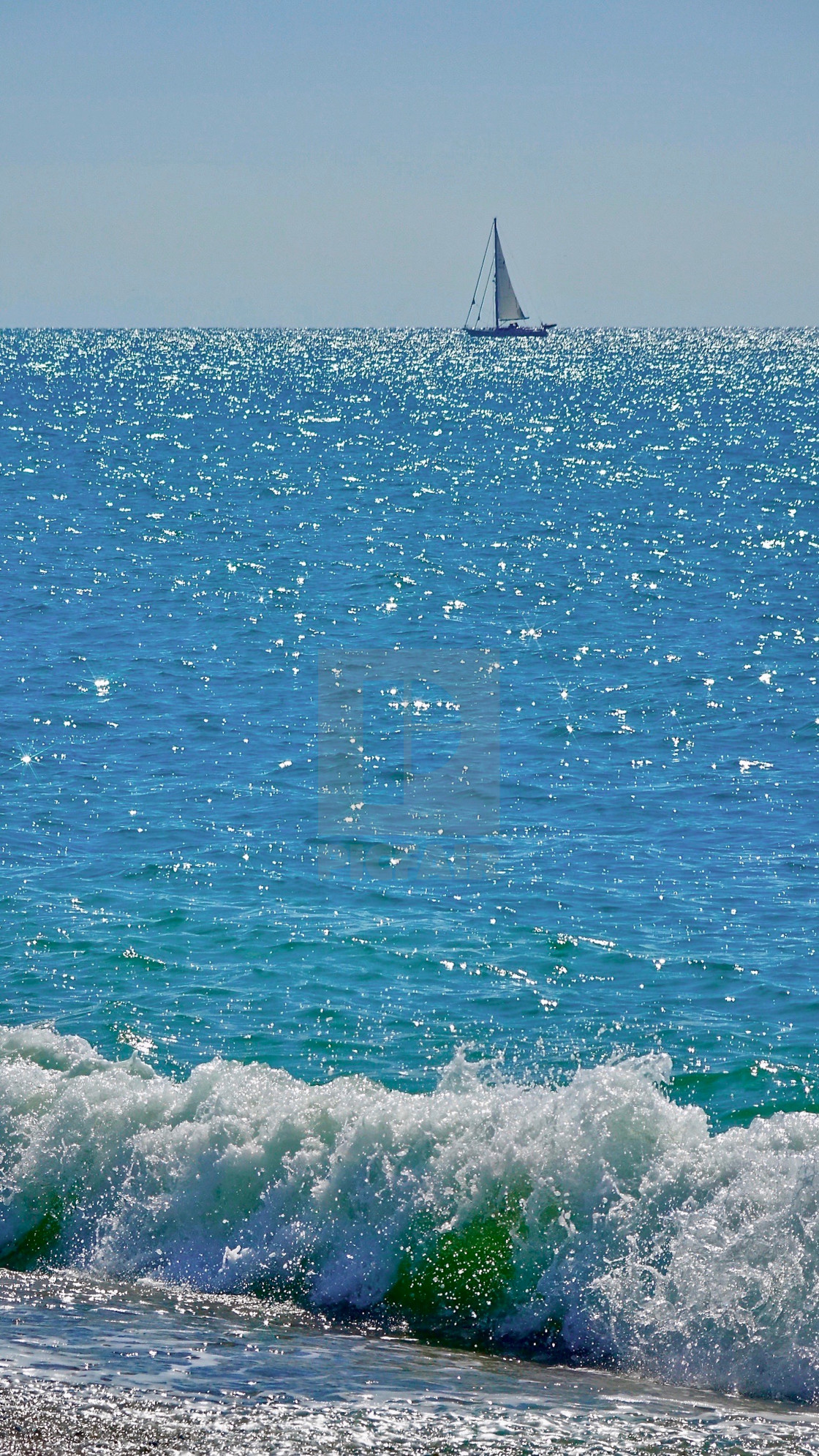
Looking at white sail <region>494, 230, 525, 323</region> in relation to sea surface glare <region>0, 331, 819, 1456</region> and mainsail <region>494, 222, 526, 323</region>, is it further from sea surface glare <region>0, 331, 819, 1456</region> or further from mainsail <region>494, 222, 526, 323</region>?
sea surface glare <region>0, 331, 819, 1456</region>

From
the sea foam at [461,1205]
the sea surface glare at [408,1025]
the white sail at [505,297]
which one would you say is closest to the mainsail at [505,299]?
the white sail at [505,297]

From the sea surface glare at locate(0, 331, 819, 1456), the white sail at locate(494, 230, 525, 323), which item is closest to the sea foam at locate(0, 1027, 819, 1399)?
the sea surface glare at locate(0, 331, 819, 1456)

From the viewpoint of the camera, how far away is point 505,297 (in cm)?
19425

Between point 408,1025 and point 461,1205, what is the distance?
3.97 metres

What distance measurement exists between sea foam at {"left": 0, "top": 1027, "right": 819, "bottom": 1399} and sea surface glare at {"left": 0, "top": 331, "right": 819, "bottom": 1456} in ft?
0.10

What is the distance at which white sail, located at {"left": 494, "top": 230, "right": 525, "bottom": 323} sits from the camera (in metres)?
188

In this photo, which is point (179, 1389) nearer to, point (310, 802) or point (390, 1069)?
point (390, 1069)

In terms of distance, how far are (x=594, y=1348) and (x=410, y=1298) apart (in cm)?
149

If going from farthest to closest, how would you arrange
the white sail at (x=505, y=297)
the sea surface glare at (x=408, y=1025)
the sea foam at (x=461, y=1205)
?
1. the white sail at (x=505, y=297)
2. the sea foam at (x=461, y=1205)
3. the sea surface glare at (x=408, y=1025)

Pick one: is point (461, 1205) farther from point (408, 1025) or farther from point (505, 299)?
point (505, 299)

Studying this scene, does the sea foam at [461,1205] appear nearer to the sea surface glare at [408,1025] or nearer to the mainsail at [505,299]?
the sea surface glare at [408,1025]

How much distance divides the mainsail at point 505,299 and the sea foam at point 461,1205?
7264 inches

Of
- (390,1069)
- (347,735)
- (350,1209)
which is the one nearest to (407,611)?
(347,735)

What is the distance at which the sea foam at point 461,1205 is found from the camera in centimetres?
1028
